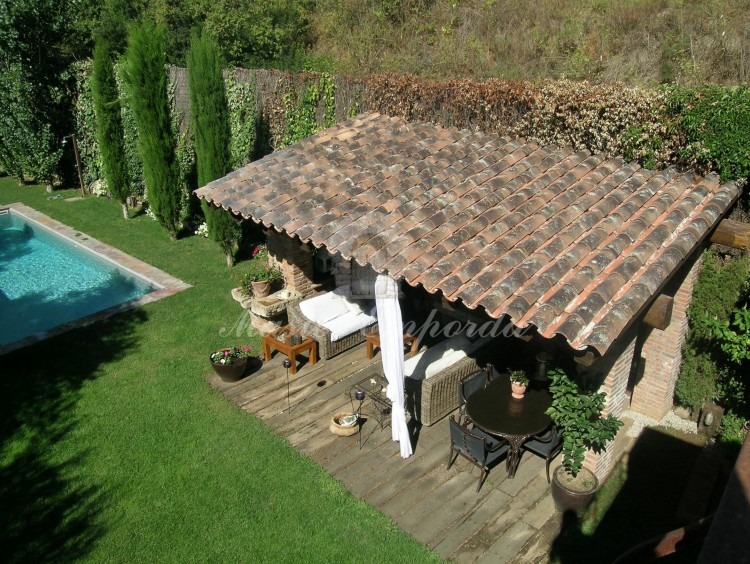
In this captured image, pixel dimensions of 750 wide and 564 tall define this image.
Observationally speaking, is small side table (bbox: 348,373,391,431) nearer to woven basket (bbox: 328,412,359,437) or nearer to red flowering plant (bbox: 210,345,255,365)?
woven basket (bbox: 328,412,359,437)

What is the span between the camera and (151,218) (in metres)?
Result: 20.0

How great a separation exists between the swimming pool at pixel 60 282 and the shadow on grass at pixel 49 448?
0.95 metres

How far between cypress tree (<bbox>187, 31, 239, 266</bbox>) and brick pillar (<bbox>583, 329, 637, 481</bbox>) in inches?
424

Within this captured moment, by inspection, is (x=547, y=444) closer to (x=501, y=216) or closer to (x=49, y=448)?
(x=501, y=216)

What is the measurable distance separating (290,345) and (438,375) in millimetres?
3147

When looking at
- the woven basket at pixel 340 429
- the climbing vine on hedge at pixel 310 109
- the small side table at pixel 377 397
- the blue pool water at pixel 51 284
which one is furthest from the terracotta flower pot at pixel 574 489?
the blue pool water at pixel 51 284

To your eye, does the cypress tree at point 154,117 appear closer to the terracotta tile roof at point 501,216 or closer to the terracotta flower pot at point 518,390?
the terracotta tile roof at point 501,216

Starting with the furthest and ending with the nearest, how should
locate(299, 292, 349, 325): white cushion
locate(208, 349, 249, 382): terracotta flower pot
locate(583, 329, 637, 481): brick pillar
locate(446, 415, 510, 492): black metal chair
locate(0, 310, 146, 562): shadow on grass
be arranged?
1. locate(299, 292, 349, 325): white cushion
2. locate(208, 349, 249, 382): terracotta flower pot
3. locate(446, 415, 510, 492): black metal chair
4. locate(0, 310, 146, 562): shadow on grass
5. locate(583, 329, 637, 481): brick pillar

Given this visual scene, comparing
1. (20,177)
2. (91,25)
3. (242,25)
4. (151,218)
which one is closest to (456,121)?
(151,218)

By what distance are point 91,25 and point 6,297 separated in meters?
16.9

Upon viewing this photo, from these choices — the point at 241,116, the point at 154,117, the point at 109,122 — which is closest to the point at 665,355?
the point at 241,116

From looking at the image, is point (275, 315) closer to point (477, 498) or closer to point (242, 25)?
point (477, 498)

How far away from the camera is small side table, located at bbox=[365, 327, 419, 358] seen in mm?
11367

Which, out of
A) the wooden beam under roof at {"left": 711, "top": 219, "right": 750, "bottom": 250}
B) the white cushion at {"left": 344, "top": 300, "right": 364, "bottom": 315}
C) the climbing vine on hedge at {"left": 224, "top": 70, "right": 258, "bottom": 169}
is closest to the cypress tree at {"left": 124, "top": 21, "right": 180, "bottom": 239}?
the climbing vine on hedge at {"left": 224, "top": 70, "right": 258, "bottom": 169}
